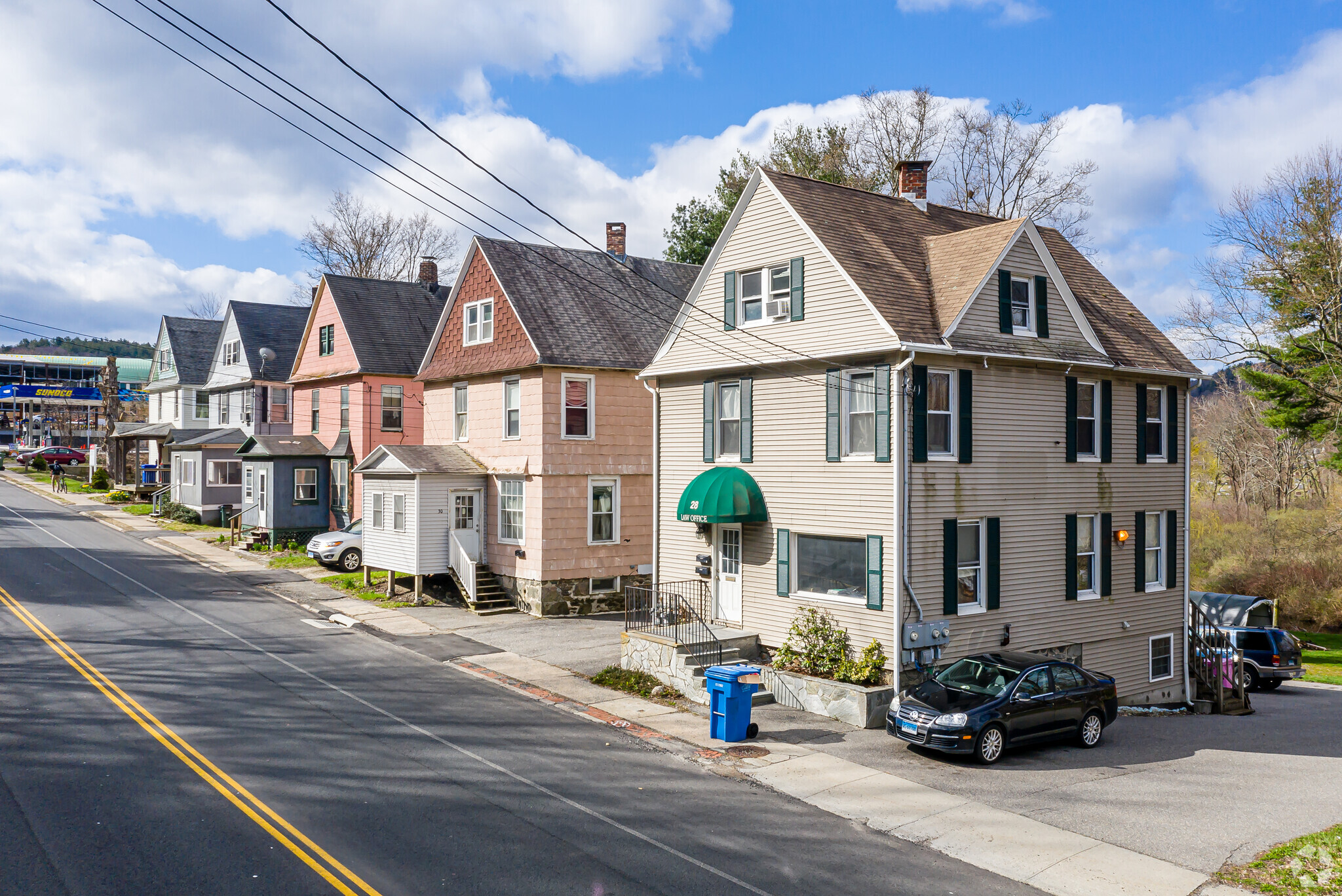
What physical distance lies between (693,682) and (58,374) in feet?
555

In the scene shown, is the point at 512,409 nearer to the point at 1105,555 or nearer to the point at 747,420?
the point at 747,420

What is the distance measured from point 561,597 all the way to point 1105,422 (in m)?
15.3

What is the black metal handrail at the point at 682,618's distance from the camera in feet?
61.6

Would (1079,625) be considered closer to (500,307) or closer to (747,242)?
(747,242)

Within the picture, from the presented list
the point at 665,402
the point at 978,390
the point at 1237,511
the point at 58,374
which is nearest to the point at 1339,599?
the point at 1237,511

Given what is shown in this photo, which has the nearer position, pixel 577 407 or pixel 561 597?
pixel 561 597

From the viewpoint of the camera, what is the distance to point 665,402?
23500 millimetres

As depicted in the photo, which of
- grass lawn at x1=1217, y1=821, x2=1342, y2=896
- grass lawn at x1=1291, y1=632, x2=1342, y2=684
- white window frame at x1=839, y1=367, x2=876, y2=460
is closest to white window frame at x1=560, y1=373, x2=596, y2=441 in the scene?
white window frame at x1=839, y1=367, x2=876, y2=460

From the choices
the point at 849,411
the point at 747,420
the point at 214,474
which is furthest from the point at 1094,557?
the point at 214,474

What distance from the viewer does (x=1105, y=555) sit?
69.5 ft

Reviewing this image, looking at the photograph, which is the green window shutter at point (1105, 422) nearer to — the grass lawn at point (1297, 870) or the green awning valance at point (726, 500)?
the green awning valance at point (726, 500)

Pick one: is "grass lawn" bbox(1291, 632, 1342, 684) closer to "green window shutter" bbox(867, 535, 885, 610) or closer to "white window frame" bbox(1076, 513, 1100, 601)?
"white window frame" bbox(1076, 513, 1100, 601)

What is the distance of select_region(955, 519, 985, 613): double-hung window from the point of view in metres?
18.4

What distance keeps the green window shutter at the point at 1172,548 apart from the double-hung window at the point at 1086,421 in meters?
3.77
